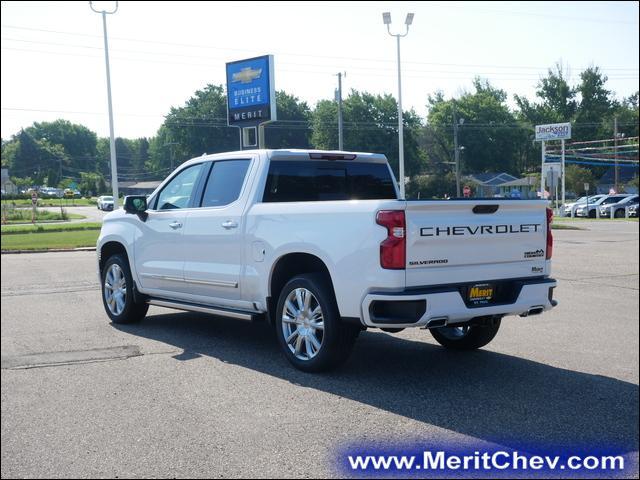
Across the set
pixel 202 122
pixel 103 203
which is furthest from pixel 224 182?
pixel 202 122

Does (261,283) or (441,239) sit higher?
(441,239)

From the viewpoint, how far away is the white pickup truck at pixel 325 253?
5156 millimetres

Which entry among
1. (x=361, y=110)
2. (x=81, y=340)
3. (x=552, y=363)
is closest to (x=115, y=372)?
(x=81, y=340)

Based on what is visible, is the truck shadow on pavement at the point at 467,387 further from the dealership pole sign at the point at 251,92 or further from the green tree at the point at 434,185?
the green tree at the point at 434,185

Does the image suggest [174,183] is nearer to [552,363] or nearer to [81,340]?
[81,340]

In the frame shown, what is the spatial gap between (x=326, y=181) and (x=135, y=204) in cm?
228

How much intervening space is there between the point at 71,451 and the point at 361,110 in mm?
67554

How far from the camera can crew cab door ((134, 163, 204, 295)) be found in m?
7.20

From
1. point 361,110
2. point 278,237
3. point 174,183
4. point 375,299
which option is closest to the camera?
point 375,299

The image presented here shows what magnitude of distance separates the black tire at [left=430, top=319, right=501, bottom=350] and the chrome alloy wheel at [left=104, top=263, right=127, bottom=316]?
371 cm

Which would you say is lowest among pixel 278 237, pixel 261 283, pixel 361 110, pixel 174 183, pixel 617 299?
pixel 617 299

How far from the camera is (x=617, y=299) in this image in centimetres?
963

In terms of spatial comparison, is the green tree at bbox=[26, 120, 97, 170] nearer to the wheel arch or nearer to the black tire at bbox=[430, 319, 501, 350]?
the wheel arch

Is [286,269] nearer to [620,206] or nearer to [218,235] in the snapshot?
[218,235]
